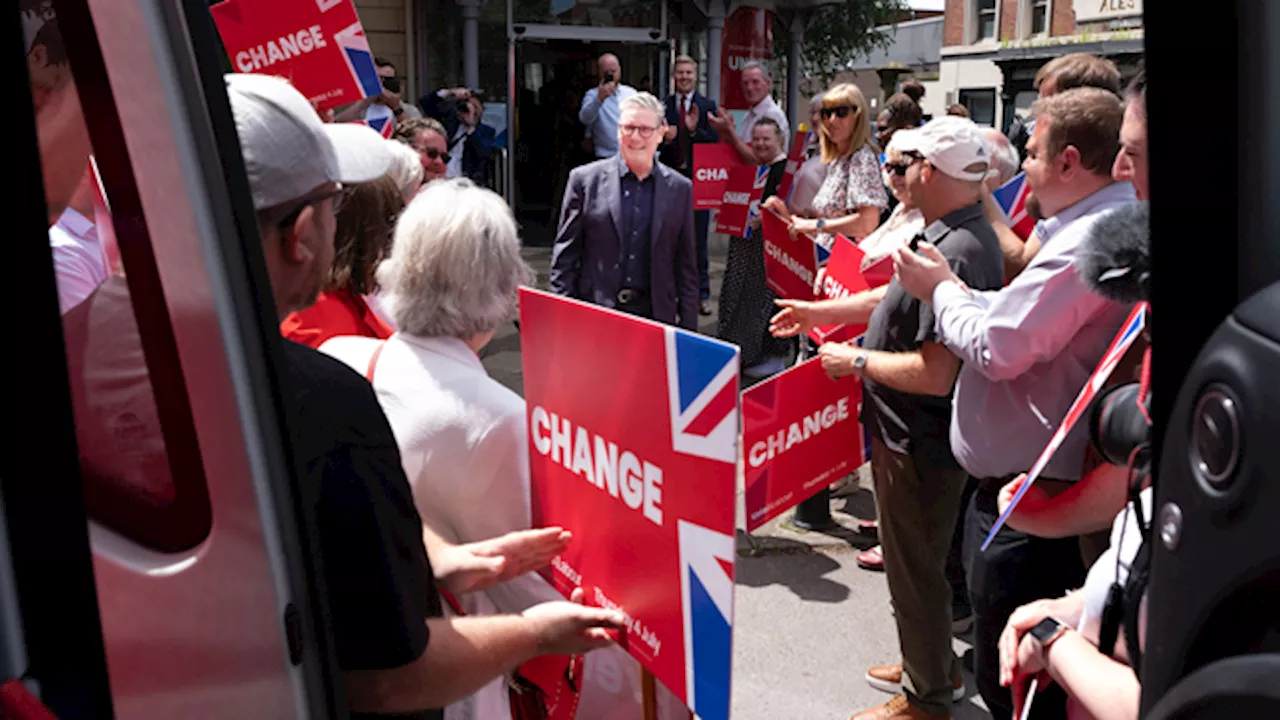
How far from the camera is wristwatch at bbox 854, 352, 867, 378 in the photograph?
126 inches

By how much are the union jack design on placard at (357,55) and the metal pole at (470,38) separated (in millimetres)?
8545

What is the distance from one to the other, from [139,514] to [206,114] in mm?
417

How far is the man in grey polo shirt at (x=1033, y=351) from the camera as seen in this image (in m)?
2.42

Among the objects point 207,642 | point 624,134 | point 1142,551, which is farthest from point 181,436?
point 624,134

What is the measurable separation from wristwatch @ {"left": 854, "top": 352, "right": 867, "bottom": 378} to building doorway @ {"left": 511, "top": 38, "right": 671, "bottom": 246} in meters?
10.9

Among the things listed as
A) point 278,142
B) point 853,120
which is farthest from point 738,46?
point 278,142

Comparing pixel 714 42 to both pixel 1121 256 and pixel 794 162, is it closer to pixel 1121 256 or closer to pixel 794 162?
pixel 794 162

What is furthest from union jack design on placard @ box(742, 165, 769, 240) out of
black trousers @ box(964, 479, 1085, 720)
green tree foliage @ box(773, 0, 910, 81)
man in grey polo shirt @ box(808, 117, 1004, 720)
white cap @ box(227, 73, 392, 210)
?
green tree foliage @ box(773, 0, 910, 81)

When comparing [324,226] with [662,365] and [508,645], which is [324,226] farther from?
[508,645]

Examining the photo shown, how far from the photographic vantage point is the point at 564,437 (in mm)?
1972

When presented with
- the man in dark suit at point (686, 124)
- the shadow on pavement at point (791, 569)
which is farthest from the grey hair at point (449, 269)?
the man in dark suit at point (686, 124)

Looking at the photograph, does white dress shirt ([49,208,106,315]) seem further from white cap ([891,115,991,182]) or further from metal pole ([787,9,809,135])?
metal pole ([787,9,809,135])

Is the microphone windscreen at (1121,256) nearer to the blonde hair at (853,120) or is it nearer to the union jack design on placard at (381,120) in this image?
the blonde hair at (853,120)

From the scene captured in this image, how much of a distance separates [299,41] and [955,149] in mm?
2889
